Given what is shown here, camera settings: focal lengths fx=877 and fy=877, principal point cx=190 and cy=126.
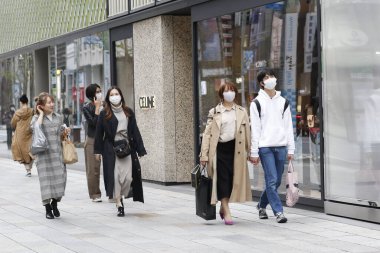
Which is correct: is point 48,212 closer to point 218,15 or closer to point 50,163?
point 50,163

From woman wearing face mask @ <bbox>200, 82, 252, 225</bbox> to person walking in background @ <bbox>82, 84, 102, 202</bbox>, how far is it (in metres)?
3.49

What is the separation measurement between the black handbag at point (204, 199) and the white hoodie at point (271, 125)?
76 centimetres

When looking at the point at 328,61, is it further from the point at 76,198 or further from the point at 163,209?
the point at 76,198

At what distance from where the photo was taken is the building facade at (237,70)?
1098 cm

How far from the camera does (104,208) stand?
1323 cm

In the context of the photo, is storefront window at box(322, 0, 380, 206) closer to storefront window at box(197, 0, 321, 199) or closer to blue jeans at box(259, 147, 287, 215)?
storefront window at box(197, 0, 321, 199)

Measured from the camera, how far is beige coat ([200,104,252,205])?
10.8 m

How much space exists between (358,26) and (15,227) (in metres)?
4.97

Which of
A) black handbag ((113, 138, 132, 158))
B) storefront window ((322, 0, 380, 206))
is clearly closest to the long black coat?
black handbag ((113, 138, 132, 158))

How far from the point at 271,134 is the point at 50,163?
3211 millimetres

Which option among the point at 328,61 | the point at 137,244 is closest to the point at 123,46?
the point at 328,61

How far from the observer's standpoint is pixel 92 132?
46.5 feet

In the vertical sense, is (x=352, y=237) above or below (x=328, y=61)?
below

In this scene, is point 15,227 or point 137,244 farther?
point 15,227
